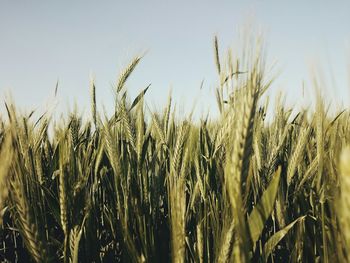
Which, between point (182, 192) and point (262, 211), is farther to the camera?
point (182, 192)

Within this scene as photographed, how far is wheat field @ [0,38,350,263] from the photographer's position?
0.85 m

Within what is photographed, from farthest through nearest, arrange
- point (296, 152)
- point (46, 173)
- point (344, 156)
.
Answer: point (46, 173) → point (296, 152) → point (344, 156)

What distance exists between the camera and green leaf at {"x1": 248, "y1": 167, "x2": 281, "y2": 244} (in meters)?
0.80

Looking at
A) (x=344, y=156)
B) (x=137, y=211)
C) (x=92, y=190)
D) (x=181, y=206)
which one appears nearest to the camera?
(x=344, y=156)

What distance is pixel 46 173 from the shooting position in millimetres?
1896

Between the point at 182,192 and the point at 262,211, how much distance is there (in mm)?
273

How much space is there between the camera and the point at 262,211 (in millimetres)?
805

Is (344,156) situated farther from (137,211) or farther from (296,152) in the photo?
(296,152)

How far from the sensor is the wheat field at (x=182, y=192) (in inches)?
33.4

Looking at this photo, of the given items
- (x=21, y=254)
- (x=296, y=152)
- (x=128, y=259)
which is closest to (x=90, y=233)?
(x=128, y=259)

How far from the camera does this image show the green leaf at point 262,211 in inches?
31.4

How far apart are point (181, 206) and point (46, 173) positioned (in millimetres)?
1178

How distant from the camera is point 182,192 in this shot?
3.32 feet

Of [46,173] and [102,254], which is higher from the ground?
[46,173]
